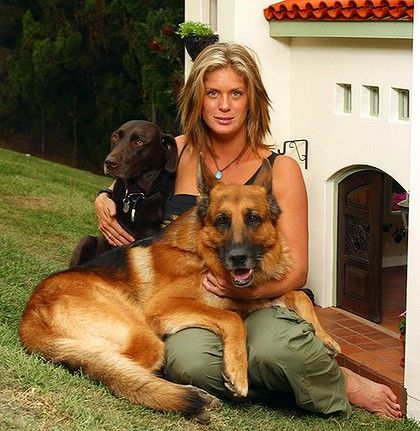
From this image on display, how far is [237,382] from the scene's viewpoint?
4.20m

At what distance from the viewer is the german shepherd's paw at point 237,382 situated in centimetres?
420

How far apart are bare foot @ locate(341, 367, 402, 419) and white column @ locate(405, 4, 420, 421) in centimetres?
31

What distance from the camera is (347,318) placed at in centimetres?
820

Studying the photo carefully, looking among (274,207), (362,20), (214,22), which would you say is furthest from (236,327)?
(214,22)

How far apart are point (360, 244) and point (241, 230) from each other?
4.21m

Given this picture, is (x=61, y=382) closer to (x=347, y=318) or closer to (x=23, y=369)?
(x=23, y=369)

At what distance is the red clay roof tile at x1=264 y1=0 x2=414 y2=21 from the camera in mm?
6897

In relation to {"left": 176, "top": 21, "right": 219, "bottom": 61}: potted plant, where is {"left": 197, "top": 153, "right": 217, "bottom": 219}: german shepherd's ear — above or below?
below

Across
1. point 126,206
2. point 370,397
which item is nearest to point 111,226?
point 126,206

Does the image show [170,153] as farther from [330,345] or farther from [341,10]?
[341,10]

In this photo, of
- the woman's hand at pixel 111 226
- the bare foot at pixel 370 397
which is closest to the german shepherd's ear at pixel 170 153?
the woman's hand at pixel 111 226

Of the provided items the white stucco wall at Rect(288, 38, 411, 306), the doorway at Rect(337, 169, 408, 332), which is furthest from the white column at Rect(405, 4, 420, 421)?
the doorway at Rect(337, 169, 408, 332)

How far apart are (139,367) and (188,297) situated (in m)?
0.55

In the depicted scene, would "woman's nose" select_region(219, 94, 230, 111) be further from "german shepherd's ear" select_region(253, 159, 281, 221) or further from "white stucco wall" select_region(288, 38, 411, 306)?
"white stucco wall" select_region(288, 38, 411, 306)
